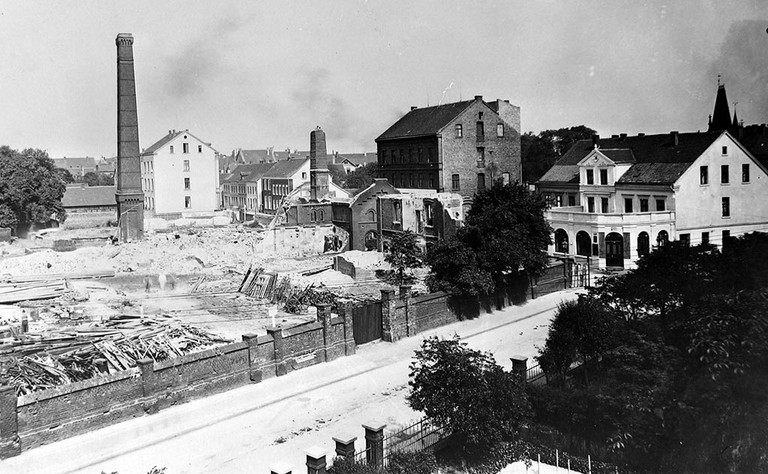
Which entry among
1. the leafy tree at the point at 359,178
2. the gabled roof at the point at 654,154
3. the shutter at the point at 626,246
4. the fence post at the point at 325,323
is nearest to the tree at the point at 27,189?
the leafy tree at the point at 359,178

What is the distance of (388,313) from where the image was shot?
84.4 feet

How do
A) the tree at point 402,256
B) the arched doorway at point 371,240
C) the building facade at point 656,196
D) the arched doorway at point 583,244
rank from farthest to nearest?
the arched doorway at point 371,240 < the arched doorway at point 583,244 < the tree at point 402,256 < the building facade at point 656,196

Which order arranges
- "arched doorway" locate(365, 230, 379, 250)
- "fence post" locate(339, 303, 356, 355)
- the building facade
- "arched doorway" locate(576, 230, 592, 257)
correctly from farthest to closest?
"arched doorway" locate(365, 230, 379, 250) < "arched doorway" locate(576, 230, 592, 257) < the building facade < "fence post" locate(339, 303, 356, 355)

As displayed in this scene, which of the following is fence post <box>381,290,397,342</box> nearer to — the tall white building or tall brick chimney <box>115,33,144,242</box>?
tall brick chimney <box>115,33,144,242</box>

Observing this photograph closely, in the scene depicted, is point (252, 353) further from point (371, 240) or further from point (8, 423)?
point (371, 240)

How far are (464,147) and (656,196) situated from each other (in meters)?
18.0

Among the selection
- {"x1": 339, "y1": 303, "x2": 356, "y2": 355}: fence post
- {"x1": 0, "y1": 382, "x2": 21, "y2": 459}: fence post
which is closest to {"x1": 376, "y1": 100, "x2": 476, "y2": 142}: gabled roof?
{"x1": 339, "y1": 303, "x2": 356, "y2": 355}: fence post

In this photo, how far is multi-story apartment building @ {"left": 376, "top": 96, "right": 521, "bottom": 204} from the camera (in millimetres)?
Result: 53750

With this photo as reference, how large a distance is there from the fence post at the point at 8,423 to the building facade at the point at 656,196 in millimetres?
27982

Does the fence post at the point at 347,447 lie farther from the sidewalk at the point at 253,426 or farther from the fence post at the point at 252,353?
the fence post at the point at 252,353

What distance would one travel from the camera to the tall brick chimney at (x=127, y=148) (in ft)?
181

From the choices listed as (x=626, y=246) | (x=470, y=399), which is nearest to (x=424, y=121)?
(x=626, y=246)

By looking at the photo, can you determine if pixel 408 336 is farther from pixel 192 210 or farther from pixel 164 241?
pixel 192 210

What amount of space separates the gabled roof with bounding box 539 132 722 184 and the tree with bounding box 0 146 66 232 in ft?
169
